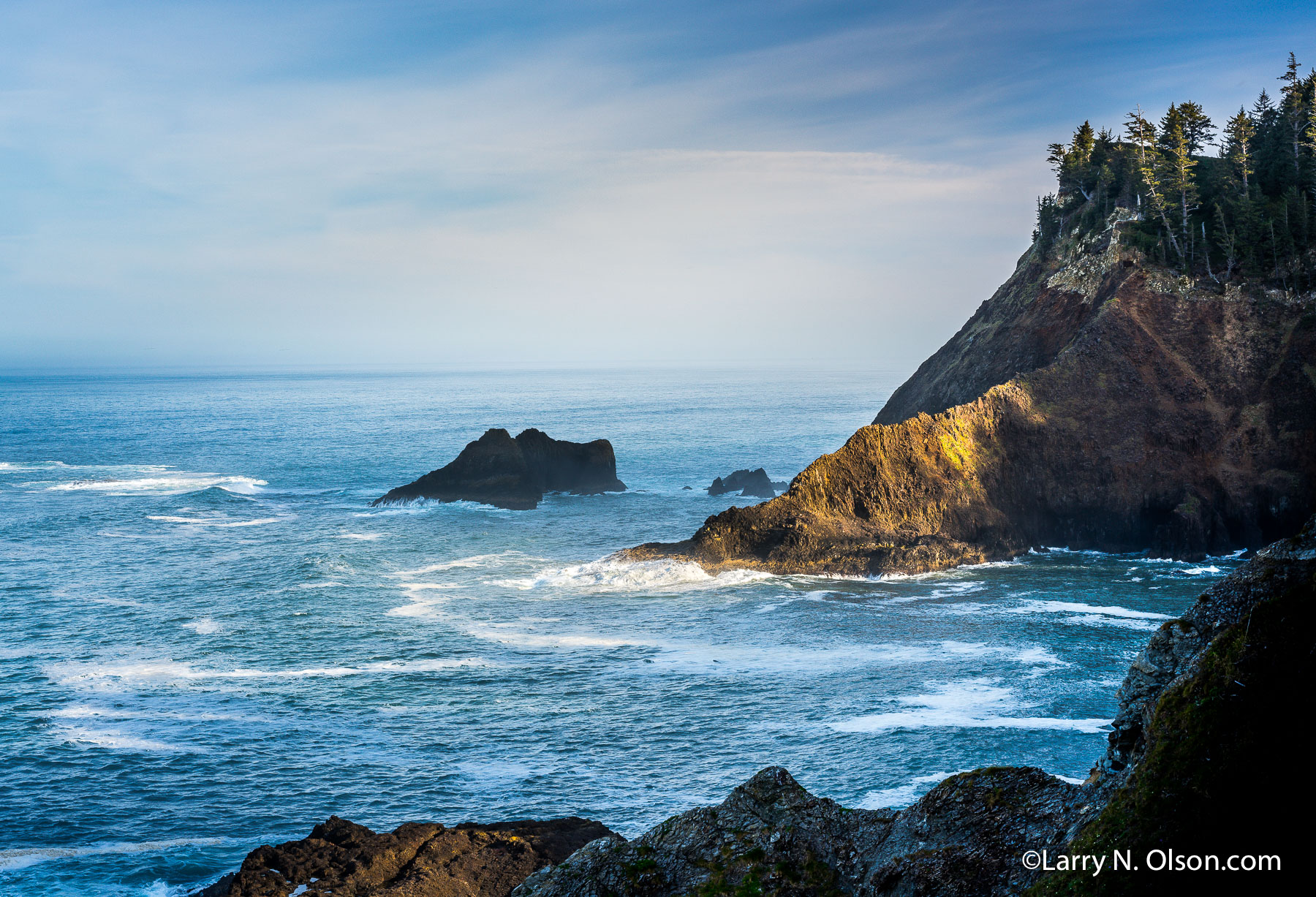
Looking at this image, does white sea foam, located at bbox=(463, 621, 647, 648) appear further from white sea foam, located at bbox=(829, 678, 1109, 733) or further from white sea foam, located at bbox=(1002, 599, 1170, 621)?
white sea foam, located at bbox=(1002, 599, 1170, 621)

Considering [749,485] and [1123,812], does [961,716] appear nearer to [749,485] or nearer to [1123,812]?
[1123,812]

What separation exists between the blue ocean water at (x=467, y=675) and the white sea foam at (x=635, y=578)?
24cm

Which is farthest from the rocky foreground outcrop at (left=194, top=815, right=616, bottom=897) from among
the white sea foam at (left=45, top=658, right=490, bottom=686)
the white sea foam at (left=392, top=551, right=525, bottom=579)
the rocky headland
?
the white sea foam at (left=392, top=551, right=525, bottom=579)

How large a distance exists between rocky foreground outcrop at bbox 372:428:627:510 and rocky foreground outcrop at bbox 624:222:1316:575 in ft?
91.1

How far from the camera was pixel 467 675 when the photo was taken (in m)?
37.6

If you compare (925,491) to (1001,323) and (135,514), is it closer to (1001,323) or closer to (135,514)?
(1001,323)

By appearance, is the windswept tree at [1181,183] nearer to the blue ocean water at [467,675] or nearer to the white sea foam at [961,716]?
the blue ocean water at [467,675]

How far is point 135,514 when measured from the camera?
2901 inches

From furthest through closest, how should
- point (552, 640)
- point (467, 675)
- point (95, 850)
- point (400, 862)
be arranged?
1. point (552, 640)
2. point (467, 675)
3. point (95, 850)
4. point (400, 862)

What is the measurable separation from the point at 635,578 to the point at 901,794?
28498mm

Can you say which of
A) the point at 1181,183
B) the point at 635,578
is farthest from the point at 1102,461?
the point at 635,578

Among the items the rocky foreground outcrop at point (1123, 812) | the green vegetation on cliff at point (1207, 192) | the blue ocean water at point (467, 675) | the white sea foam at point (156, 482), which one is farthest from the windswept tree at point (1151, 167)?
the white sea foam at point (156, 482)

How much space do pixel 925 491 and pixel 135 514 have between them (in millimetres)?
63600

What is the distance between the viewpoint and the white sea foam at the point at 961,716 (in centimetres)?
3120
